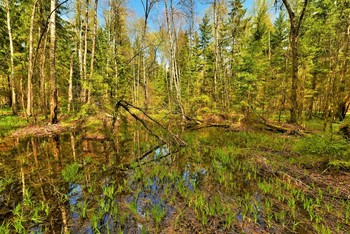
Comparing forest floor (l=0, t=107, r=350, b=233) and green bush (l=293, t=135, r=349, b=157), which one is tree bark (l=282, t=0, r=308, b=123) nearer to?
forest floor (l=0, t=107, r=350, b=233)

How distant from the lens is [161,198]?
11.1 ft

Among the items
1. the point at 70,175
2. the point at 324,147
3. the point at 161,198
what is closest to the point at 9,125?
the point at 70,175

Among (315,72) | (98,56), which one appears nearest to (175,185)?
(98,56)

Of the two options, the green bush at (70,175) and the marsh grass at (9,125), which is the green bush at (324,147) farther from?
the marsh grass at (9,125)

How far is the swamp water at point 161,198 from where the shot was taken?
2594 mm

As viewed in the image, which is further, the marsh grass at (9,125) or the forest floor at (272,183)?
the marsh grass at (9,125)

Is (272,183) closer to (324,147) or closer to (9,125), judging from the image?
(324,147)

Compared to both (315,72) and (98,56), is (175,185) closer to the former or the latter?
(98,56)

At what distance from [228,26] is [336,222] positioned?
22957 mm

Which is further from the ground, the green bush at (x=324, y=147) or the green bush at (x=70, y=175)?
the green bush at (x=324, y=147)

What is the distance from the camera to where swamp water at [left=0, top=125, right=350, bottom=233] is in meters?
2.59

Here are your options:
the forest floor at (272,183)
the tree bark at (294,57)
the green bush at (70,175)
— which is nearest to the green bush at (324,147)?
the forest floor at (272,183)

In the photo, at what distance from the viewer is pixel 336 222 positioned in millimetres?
2637

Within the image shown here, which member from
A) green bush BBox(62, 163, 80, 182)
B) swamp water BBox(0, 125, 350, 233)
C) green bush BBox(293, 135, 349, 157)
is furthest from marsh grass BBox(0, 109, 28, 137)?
green bush BBox(293, 135, 349, 157)
